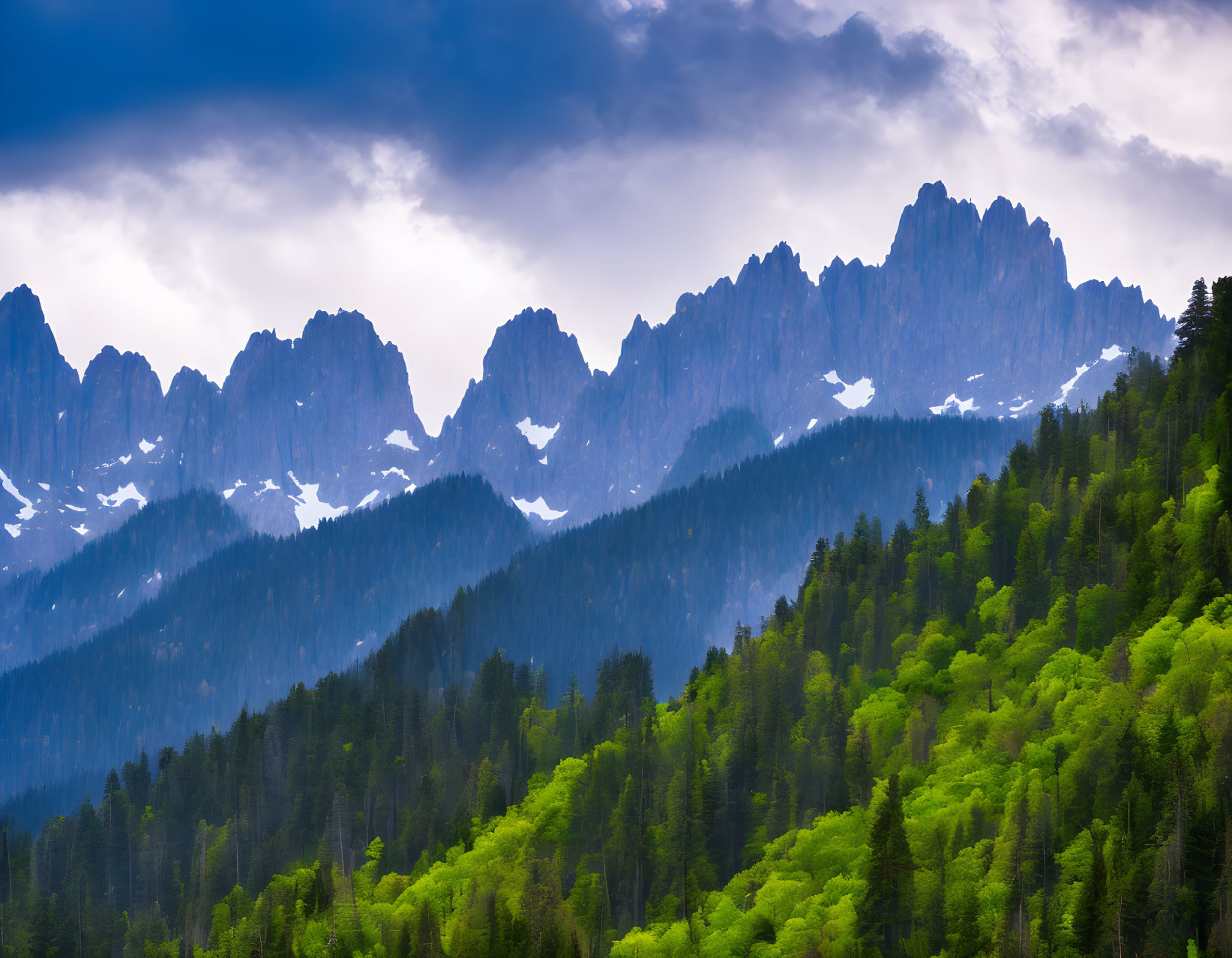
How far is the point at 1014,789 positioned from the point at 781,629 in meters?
51.6

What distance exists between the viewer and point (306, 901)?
336ft

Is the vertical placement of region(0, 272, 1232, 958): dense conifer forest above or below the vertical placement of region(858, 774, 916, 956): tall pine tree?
above

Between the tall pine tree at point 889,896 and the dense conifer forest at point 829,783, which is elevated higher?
the dense conifer forest at point 829,783

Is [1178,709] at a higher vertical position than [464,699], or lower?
lower

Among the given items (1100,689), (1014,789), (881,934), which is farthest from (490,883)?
(1100,689)

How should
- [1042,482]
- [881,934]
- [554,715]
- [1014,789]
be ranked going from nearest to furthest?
[881,934] < [1014,789] < [1042,482] < [554,715]

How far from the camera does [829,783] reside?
95.6m

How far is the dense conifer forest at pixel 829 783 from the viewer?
70.5m

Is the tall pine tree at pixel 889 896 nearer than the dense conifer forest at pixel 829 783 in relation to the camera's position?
No

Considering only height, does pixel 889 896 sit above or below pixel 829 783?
below

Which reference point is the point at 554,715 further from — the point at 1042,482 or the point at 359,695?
the point at 1042,482

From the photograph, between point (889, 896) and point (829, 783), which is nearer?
point (889, 896)

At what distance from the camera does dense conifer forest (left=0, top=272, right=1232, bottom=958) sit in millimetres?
70500

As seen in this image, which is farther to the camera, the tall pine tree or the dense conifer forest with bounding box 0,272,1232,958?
the tall pine tree
